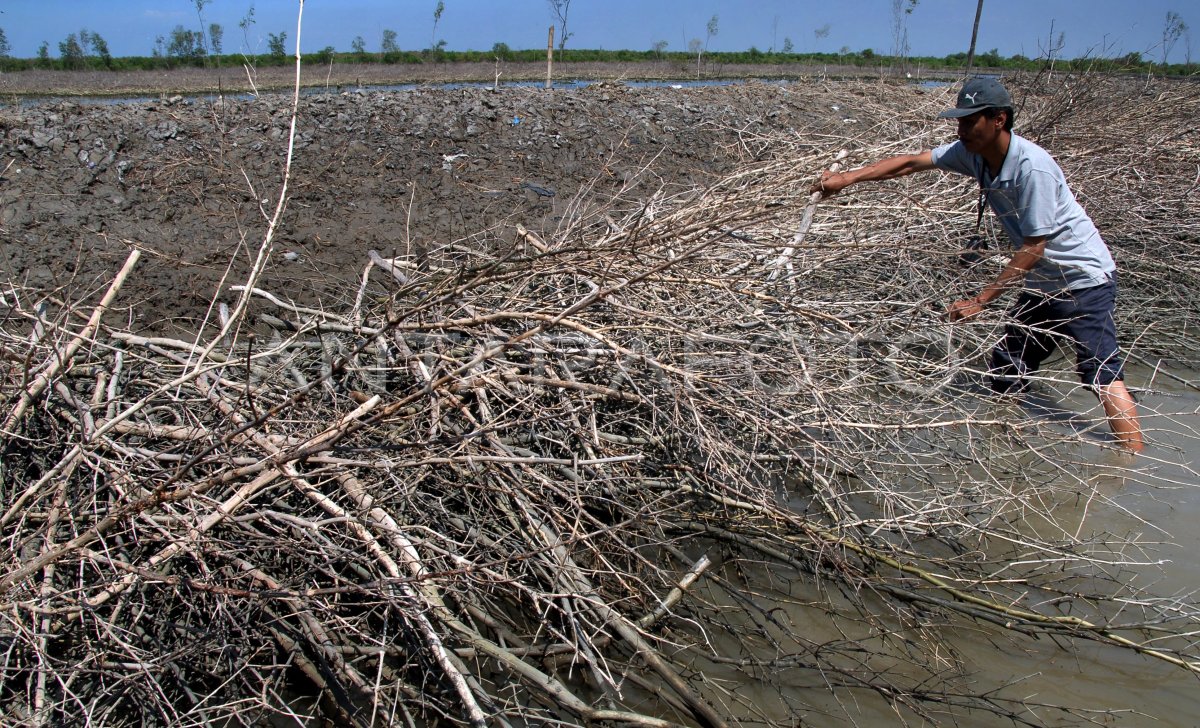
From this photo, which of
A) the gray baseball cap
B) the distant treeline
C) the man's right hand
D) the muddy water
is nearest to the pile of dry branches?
the muddy water

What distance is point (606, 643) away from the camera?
2656 mm

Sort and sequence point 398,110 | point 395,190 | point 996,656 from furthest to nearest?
point 398,110 < point 395,190 < point 996,656

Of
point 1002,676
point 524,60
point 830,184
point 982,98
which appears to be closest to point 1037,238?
point 982,98

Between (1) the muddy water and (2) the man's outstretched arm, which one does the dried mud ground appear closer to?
(2) the man's outstretched arm

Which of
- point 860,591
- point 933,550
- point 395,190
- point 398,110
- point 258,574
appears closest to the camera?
point 258,574

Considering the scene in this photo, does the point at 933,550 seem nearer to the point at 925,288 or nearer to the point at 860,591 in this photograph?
the point at 860,591

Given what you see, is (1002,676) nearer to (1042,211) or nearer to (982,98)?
(1042,211)

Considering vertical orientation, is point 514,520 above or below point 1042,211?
below

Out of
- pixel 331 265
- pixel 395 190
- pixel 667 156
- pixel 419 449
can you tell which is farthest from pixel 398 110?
pixel 419 449

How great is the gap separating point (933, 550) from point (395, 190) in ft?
16.5

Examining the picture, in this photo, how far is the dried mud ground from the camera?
5238mm

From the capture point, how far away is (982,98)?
3.25m

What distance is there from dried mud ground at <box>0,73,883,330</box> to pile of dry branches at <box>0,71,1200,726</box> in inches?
56.6

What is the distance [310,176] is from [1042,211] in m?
5.57
